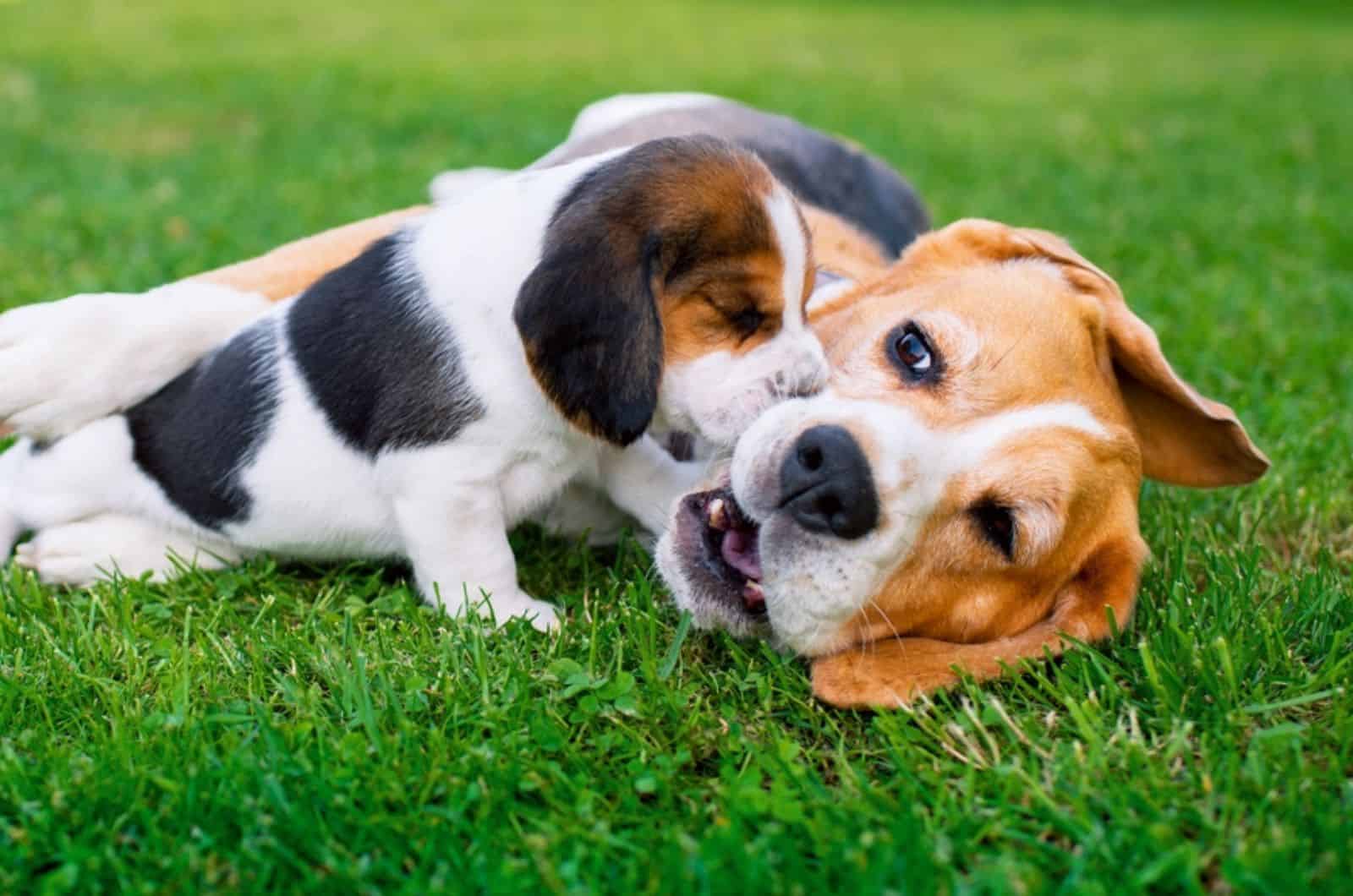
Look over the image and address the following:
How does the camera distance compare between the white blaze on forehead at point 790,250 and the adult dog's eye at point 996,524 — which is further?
the white blaze on forehead at point 790,250

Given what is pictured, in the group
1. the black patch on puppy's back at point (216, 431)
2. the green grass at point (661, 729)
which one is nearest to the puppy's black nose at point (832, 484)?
the green grass at point (661, 729)

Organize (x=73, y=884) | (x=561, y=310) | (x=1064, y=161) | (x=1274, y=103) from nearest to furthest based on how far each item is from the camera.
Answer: (x=73, y=884) → (x=561, y=310) → (x=1064, y=161) → (x=1274, y=103)

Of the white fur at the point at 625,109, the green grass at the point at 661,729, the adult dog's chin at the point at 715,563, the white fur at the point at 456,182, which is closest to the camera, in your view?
the green grass at the point at 661,729

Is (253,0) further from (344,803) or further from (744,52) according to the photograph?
(344,803)

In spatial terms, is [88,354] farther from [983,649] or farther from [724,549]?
[983,649]

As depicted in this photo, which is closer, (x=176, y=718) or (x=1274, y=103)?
(x=176, y=718)

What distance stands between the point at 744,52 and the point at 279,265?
1407 centimetres

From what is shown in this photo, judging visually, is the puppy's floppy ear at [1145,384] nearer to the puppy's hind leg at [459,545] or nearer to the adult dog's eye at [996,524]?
the adult dog's eye at [996,524]

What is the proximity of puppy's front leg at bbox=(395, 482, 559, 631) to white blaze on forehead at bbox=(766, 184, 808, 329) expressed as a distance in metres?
1.03

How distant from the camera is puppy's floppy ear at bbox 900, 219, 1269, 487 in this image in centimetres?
433

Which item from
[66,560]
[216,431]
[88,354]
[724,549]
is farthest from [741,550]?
[88,354]

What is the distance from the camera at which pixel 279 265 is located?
5.30m

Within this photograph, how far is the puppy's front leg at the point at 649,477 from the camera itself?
438 centimetres

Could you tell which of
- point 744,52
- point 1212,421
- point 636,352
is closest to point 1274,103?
point 744,52
